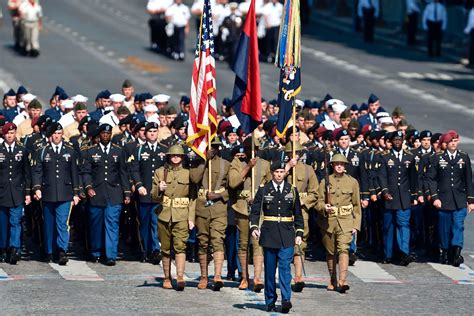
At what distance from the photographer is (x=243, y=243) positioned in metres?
23.7

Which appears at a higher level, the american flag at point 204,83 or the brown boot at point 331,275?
A: the american flag at point 204,83

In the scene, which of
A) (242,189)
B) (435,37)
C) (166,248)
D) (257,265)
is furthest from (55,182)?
(435,37)

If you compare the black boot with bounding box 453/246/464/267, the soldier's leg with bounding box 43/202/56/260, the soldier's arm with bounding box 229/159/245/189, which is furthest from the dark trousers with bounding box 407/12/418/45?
the soldier's arm with bounding box 229/159/245/189

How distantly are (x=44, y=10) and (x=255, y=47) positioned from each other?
41.1 m

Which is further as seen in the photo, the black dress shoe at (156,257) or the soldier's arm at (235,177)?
the black dress shoe at (156,257)

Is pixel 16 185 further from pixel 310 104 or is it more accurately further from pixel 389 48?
pixel 389 48

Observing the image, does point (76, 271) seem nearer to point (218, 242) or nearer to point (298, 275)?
point (218, 242)

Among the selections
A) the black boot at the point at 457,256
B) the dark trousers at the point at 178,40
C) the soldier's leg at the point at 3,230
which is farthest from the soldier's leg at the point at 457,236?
the dark trousers at the point at 178,40

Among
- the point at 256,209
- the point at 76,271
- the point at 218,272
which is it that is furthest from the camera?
the point at 76,271

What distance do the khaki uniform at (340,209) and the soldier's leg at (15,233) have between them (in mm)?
4599

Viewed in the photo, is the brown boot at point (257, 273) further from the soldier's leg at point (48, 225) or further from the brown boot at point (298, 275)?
the soldier's leg at point (48, 225)

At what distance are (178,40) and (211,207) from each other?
1109 inches

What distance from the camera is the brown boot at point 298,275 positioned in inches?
918

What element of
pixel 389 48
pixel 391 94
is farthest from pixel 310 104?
pixel 389 48
